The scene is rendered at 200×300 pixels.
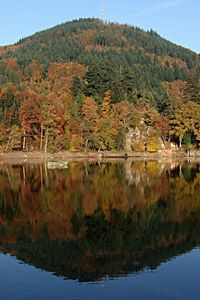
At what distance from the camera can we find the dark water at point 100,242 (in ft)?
48.6

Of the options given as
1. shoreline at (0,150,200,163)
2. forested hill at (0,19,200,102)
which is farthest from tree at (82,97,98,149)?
forested hill at (0,19,200,102)

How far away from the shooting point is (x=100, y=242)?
20.3 meters

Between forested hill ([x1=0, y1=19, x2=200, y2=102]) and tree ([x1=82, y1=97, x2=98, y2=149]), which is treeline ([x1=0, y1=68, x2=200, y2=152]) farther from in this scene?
forested hill ([x1=0, y1=19, x2=200, y2=102])

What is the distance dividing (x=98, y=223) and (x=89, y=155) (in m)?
58.5

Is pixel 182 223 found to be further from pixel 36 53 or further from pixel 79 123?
pixel 36 53

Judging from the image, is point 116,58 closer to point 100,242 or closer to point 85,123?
point 85,123

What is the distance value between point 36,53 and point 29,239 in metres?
141

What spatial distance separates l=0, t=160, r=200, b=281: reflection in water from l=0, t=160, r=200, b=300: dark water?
0.13 feet

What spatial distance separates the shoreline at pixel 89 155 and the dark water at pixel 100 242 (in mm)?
40586

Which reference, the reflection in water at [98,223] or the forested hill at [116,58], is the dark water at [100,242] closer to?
the reflection in water at [98,223]

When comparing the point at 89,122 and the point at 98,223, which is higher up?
the point at 89,122

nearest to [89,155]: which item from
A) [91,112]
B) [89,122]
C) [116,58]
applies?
[89,122]

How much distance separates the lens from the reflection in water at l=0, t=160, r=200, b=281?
696 inches

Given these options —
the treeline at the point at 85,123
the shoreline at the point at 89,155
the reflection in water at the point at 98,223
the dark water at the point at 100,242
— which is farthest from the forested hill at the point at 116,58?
the dark water at the point at 100,242
